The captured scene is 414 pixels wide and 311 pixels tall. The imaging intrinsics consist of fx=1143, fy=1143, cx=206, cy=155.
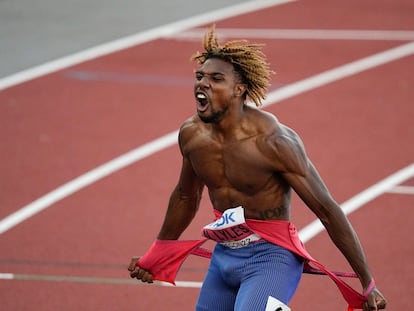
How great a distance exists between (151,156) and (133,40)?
4.51m

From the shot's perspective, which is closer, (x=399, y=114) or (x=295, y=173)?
(x=295, y=173)

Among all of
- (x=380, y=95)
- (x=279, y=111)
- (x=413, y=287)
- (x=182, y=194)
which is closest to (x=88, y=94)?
(x=279, y=111)

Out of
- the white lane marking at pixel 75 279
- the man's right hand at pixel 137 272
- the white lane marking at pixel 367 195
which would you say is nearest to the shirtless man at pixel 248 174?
the man's right hand at pixel 137 272

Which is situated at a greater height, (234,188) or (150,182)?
(150,182)

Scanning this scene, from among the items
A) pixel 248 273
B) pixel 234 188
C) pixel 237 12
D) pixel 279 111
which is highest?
pixel 237 12

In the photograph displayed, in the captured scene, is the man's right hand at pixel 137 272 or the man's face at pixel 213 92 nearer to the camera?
the man's face at pixel 213 92

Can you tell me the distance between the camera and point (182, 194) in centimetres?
663

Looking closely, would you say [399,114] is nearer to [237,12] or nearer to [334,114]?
[334,114]

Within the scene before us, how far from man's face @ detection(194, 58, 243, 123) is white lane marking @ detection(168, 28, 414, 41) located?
9327mm

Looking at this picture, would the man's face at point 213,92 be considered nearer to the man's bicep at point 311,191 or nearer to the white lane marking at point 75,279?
the man's bicep at point 311,191

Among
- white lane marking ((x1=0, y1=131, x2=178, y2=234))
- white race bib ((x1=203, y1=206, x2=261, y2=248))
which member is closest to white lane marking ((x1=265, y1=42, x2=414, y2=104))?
white lane marking ((x1=0, y1=131, x2=178, y2=234))

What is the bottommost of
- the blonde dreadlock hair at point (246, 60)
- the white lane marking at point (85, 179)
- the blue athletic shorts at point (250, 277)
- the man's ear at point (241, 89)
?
the blue athletic shorts at point (250, 277)

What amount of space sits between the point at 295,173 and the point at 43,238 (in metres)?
3.98

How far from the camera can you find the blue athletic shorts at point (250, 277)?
238 inches
